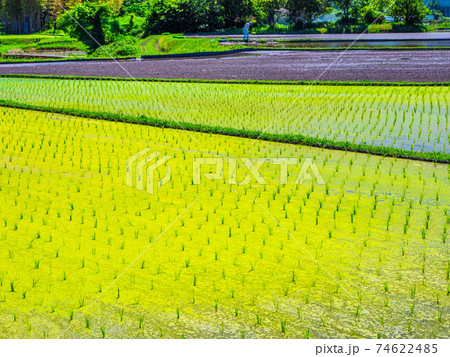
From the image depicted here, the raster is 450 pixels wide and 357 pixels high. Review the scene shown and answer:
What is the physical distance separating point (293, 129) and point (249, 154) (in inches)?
67.8

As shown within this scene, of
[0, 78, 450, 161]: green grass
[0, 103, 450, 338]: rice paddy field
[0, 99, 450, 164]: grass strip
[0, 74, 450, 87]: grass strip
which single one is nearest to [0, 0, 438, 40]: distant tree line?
[0, 74, 450, 87]: grass strip

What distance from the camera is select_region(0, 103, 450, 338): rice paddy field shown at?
3.46m

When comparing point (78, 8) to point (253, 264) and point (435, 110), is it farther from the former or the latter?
point (253, 264)

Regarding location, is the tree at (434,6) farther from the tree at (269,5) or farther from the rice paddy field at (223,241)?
the rice paddy field at (223,241)

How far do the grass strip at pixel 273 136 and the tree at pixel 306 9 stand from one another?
30.2 m

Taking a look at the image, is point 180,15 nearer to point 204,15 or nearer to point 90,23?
point 204,15

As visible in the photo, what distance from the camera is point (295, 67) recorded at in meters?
18.9

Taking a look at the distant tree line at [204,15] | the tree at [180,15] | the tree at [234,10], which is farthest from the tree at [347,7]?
the tree at [180,15]

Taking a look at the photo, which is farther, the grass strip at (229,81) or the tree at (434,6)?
the tree at (434,6)

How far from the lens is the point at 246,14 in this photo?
40.7 metres

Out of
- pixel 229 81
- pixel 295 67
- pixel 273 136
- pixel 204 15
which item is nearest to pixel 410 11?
pixel 204 15

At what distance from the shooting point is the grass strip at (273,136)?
7226mm

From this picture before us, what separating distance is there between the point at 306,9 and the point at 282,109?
30.5 m
